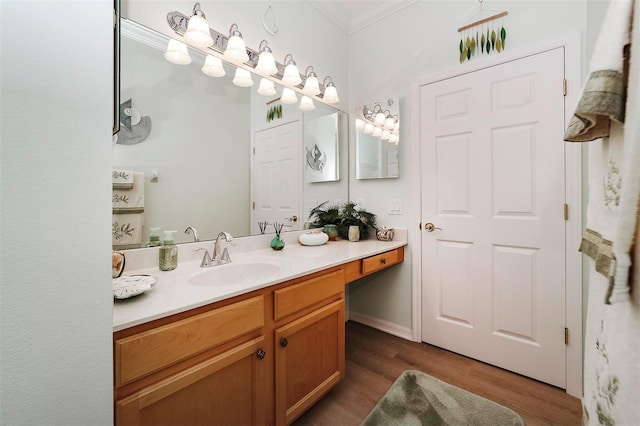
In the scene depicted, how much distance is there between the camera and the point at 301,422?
1318 millimetres

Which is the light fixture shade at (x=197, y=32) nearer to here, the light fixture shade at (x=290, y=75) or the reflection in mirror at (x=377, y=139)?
the light fixture shade at (x=290, y=75)

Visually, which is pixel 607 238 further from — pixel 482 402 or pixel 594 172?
pixel 482 402

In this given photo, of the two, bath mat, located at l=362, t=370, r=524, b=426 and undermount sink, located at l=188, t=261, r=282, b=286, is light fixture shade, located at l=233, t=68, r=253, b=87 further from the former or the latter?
bath mat, located at l=362, t=370, r=524, b=426

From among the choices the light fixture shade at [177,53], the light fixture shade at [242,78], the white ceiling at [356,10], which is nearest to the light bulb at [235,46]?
the light fixture shade at [242,78]

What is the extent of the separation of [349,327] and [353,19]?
Answer: 277 centimetres

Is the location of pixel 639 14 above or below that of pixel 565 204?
above

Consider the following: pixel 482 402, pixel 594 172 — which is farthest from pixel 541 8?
pixel 482 402

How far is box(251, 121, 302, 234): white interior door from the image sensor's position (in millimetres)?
1775

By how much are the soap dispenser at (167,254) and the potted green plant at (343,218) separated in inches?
44.4

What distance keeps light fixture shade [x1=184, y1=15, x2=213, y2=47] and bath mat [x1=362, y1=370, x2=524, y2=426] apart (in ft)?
6.80

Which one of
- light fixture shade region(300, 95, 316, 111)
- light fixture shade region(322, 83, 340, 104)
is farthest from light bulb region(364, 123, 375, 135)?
light fixture shade region(300, 95, 316, 111)

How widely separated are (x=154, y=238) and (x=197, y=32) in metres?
1.06

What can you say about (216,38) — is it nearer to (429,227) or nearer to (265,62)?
(265,62)

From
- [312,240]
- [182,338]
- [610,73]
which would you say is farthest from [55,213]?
[312,240]
